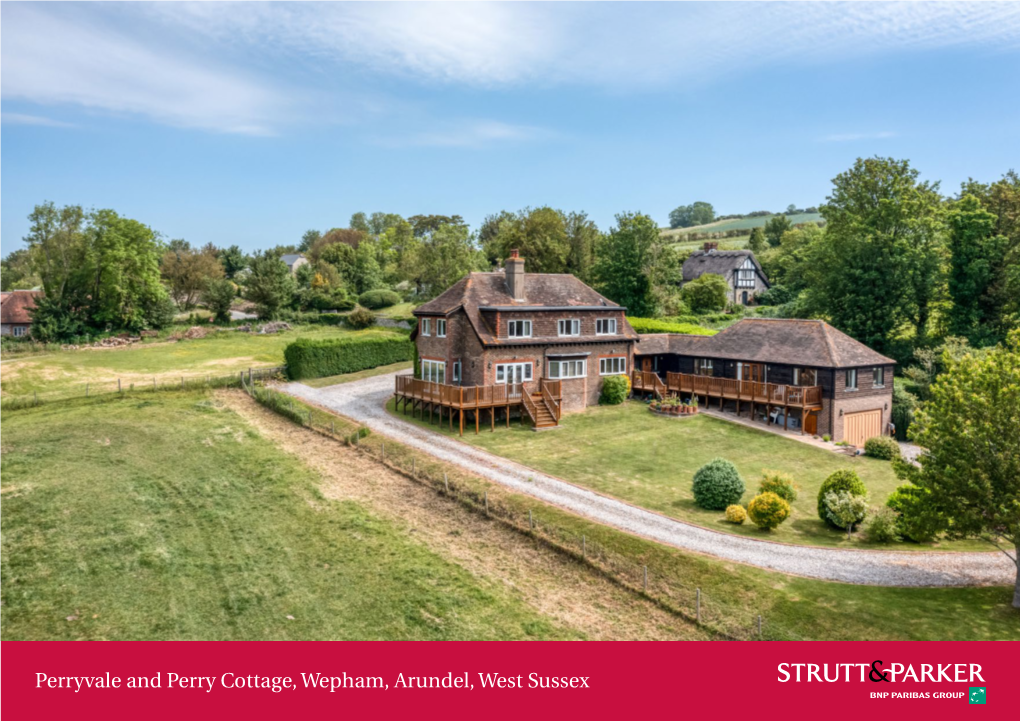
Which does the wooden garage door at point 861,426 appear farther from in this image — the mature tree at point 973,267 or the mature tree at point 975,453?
the mature tree at point 975,453

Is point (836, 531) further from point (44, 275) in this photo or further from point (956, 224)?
point (44, 275)

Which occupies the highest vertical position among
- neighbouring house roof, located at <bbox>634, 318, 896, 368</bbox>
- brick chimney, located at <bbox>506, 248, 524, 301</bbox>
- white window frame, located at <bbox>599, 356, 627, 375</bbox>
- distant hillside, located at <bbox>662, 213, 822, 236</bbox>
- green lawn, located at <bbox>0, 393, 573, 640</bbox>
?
distant hillside, located at <bbox>662, 213, 822, 236</bbox>

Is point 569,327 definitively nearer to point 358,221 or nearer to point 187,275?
point 187,275

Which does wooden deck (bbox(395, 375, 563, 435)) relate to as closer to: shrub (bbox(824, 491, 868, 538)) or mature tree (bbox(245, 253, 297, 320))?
shrub (bbox(824, 491, 868, 538))

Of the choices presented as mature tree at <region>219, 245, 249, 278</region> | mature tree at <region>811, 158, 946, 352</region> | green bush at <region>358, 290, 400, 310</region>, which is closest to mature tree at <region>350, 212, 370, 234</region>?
mature tree at <region>219, 245, 249, 278</region>

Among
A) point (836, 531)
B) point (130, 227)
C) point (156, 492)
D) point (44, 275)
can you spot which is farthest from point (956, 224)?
point (44, 275)

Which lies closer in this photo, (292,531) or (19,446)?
(292,531)

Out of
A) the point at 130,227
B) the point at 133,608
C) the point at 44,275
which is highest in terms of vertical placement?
the point at 130,227

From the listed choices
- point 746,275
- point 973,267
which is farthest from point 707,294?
point 973,267
